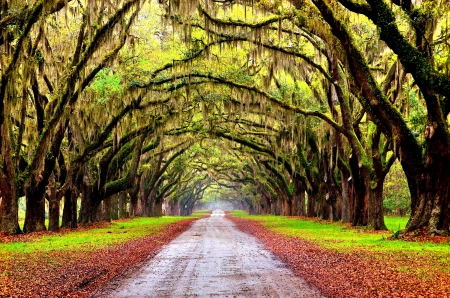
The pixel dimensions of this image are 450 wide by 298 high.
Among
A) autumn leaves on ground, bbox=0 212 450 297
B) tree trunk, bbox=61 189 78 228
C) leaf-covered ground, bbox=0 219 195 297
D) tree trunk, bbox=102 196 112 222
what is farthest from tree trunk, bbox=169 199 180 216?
leaf-covered ground, bbox=0 219 195 297

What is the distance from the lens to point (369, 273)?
8.89 m

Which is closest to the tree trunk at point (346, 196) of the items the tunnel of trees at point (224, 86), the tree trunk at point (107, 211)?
the tunnel of trees at point (224, 86)

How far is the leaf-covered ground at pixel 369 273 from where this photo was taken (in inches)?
289

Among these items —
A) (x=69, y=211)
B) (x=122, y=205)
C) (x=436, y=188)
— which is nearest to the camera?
(x=436, y=188)

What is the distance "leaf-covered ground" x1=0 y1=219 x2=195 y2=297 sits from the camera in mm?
7738

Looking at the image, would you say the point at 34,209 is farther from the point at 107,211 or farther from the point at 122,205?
the point at 122,205

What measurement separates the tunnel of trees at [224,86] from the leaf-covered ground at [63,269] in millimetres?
6006

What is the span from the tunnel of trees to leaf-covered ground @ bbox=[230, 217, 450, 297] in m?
4.60

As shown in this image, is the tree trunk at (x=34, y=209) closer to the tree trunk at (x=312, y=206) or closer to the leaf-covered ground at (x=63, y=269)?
the leaf-covered ground at (x=63, y=269)

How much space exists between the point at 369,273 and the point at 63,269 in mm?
5810

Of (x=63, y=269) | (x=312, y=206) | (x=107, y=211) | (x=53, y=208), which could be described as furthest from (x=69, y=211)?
(x=312, y=206)

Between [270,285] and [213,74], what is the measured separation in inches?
552

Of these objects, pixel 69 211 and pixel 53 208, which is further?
pixel 69 211

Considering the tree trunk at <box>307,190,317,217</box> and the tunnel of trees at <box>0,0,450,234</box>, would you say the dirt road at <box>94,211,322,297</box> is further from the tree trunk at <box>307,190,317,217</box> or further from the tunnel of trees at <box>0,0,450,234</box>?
the tree trunk at <box>307,190,317,217</box>
